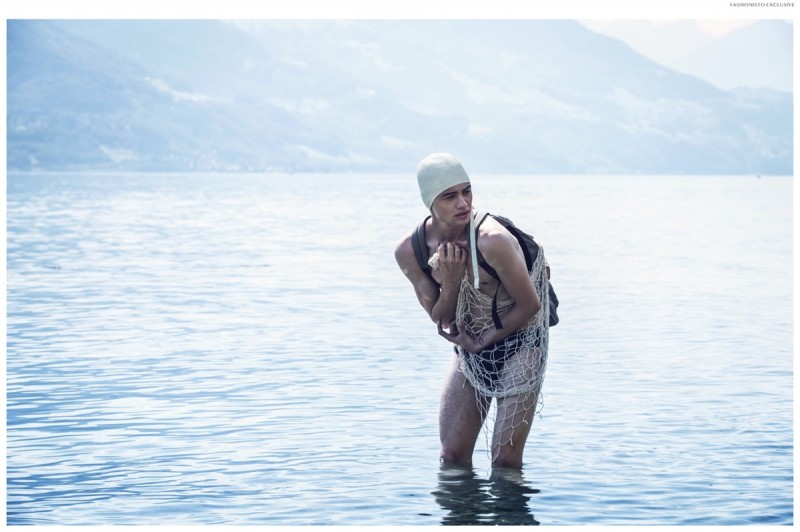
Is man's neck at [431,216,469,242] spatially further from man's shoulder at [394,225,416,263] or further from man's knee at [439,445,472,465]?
man's knee at [439,445,472,465]

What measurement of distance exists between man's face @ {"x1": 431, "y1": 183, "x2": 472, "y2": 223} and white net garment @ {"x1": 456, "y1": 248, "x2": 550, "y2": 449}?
588 millimetres

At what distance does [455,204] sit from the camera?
27.0 ft

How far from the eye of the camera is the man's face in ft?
27.0

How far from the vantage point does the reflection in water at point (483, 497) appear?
9.04 m

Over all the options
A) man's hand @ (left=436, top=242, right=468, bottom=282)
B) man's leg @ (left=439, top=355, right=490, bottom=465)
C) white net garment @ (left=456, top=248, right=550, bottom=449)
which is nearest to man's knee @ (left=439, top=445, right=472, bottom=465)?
man's leg @ (left=439, top=355, right=490, bottom=465)

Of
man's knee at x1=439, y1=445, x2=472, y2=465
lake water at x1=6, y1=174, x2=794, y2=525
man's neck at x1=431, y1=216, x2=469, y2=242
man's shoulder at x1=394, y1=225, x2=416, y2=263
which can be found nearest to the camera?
man's neck at x1=431, y1=216, x2=469, y2=242

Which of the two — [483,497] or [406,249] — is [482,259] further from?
[483,497]

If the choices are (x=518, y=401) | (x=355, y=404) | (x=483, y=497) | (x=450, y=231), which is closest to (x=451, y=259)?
(x=450, y=231)

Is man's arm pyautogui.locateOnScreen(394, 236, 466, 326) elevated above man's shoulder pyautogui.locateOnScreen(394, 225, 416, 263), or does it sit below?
below

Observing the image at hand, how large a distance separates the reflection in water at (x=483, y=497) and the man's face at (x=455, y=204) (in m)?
2.08

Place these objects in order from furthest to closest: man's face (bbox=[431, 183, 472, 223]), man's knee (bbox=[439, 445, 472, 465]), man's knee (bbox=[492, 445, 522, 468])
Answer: man's knee (bbox=[439, 445, 472, 465])
man's knee (bbox=[492, 445, 522, 468])
man's face (bbox=[431, 183, 472, 223])

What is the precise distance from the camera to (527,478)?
10211 millimetres

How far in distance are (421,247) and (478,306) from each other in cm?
55

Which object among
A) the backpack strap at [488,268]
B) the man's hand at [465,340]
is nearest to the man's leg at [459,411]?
the man's hand at [465,340]
